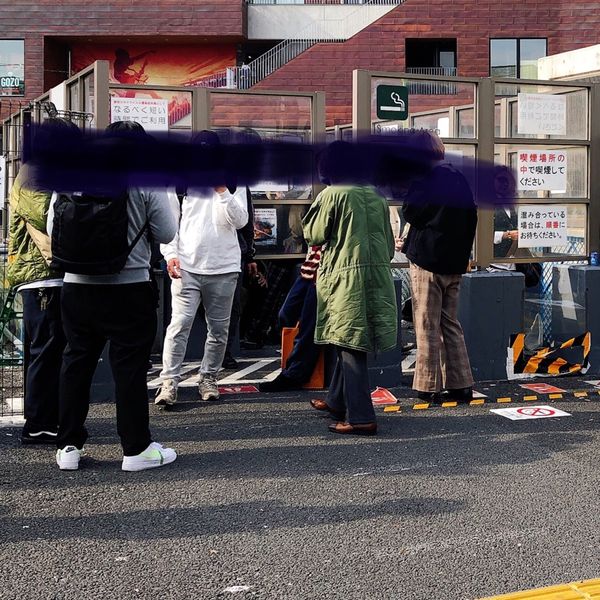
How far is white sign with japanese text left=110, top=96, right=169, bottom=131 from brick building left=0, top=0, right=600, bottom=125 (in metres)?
17.7

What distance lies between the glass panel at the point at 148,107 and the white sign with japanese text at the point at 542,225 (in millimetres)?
2999

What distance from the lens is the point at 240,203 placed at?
6.69m

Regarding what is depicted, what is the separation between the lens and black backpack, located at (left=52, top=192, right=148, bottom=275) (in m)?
4.87

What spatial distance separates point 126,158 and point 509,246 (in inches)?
193

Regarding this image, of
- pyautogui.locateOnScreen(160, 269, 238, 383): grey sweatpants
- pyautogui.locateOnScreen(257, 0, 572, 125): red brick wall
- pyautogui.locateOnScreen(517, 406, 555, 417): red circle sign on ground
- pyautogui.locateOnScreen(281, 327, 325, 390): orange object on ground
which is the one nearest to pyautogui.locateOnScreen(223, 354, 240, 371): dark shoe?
pyautogui.locateOnScreen(281, 327, 325, 390): orange object on ground

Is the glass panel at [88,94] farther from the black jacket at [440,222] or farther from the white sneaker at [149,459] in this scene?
the white sneaker at [149,459]

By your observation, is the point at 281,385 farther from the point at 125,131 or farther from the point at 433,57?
the point at 433,57

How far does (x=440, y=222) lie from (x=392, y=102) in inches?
49.3

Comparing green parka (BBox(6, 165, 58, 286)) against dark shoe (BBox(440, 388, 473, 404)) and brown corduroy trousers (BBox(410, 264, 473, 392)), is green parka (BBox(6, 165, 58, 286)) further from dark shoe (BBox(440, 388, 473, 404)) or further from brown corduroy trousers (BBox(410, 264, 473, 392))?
dark shoe (BBox(440, 388, 473, 404))

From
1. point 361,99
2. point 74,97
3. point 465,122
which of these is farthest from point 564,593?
point 465,122

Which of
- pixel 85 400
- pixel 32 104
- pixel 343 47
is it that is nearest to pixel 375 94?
pixel 32 104

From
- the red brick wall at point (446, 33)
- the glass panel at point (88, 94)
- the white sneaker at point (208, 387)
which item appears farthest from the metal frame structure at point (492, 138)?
the red brick wall at point (446, 33)

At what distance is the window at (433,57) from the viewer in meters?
30.8

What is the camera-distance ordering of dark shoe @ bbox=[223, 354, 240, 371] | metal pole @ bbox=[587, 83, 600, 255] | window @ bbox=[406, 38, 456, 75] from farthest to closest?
window @ bbox=[406, 38, 456, 75]
dark shoe @ bbox=[223, 354, 240, 371]
metal pole @ bbox=[587, 83, 600, 255]
